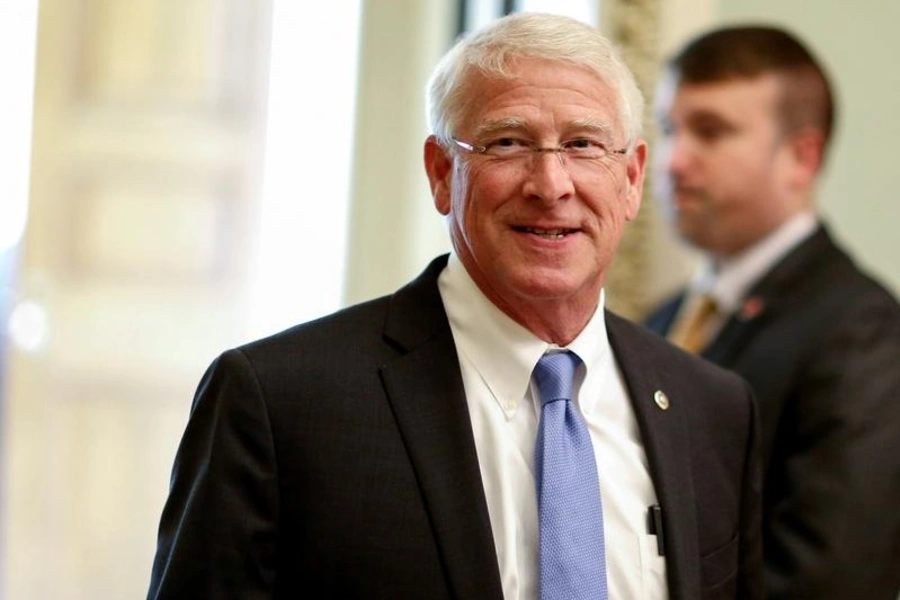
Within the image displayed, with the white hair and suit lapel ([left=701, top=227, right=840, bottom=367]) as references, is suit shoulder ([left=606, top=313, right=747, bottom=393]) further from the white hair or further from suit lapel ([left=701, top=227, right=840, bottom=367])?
suit lapel ([left=701, top=227, right=840, bottom=367])

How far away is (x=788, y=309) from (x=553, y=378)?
3.59 feet

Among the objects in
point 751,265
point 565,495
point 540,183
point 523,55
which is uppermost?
point 523,55

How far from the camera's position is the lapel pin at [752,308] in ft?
9.89

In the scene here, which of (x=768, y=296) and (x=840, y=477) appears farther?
(x=768, y=296)

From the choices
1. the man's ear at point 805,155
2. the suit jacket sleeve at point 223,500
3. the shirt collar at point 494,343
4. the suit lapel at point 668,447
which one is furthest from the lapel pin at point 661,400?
the man's ear at point 805,155

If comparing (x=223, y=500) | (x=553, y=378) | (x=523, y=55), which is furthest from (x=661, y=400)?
(x=223, y=500)

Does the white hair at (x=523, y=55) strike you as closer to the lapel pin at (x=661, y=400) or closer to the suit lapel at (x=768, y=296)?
the lapel pin at (x=661, y=400)

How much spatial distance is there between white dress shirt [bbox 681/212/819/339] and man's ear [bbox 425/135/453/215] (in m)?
1.17

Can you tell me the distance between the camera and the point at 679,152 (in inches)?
127

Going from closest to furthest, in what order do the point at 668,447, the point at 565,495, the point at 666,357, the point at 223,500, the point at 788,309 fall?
the point at 223,500
the point at 565,495
the point at 668,447
the point at 666,357
the point at 788,309

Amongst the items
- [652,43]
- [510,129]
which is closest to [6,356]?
[510,129]

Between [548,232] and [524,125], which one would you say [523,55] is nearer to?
[524,125]

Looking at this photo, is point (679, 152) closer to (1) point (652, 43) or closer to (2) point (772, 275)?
(2) point (772, 275)

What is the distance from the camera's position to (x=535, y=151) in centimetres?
196
